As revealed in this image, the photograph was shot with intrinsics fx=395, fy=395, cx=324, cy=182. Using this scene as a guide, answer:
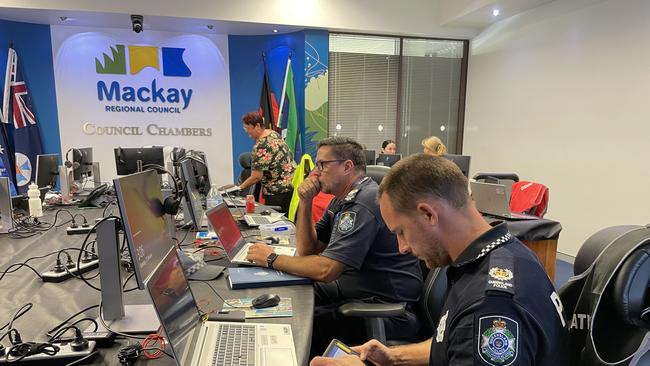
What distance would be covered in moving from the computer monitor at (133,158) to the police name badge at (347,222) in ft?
8.86

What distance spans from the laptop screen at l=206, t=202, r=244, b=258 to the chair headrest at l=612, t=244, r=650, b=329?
58.2 inches

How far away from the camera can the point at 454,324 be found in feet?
2.97

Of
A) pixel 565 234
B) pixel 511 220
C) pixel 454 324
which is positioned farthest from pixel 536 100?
pixel 454 324

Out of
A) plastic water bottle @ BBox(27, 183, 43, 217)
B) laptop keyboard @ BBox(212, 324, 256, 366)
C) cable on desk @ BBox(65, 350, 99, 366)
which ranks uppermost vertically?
plastic water bottle @ BBox(27, 183, 43, 217)

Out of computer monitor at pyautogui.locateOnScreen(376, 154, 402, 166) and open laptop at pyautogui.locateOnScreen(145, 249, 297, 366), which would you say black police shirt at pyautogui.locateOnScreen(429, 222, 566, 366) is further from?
computer monitor at pyautogui.locateOnScreen(376, 154, 402, 166)

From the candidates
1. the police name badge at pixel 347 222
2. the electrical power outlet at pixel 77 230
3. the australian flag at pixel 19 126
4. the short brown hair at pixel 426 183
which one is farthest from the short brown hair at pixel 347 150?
the australian flag at pixel 19 126

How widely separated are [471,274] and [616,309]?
0.34 m

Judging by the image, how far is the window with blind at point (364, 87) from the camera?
18.8 feet

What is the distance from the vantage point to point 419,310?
71.4 inches

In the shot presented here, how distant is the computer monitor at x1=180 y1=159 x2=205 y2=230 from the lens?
7.07ft

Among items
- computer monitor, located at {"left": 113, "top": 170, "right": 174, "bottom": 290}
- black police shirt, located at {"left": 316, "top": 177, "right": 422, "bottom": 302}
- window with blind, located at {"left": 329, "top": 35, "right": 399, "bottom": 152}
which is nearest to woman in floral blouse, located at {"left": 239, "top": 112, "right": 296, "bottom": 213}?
window with blind, located at {"left": 329, "top": 35, "right": 399, "bottom": 152}

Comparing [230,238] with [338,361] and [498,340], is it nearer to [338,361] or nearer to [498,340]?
[338,361]

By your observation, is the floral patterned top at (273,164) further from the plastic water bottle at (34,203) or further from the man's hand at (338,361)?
the man's hand at (338,361)

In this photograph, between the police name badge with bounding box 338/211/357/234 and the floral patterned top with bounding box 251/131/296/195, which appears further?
the floral patterned top with bounding box 251/131/296/195
